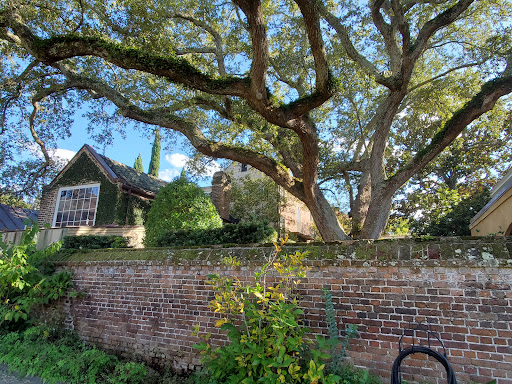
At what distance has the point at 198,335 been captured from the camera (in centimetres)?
439

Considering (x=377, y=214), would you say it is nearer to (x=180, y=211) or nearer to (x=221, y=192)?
(x=180, y=211)

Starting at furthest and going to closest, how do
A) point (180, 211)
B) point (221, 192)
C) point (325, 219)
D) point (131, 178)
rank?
point (131, 178) < point (221, 192) < point (180, 211) < point (325, 219)

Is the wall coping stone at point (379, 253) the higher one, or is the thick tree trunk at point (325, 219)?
the thick tree trunk at point (325, 219)

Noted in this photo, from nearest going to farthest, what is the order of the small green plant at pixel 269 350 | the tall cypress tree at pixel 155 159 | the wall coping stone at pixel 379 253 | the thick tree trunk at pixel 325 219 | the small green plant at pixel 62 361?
the small green plant at pixel 269 350 → the wall coping stone at pixel 379 253 → the small green plant at pixel 62 361 → the thick tree trunk at pixel 325 219 → the tall cypress tree at pixel 155 159

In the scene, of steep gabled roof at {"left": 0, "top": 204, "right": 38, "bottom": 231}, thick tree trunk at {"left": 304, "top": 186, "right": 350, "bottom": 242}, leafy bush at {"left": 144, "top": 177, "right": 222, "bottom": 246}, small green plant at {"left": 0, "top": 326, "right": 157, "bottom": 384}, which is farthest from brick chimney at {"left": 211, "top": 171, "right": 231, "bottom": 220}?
steep gabled roof at {"left": 0, "top": 204, "right": 38, "bottom": 231}

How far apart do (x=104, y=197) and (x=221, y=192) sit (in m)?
5.35

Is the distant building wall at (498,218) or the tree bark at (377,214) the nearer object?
the distant building wall at (498,218)

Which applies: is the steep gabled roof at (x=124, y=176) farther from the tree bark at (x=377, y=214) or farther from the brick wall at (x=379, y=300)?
the tree bark at (x=377, y=214)

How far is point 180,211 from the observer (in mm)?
8539

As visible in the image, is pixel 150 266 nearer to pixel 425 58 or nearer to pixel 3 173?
pixel 3 173

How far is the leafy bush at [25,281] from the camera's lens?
5344 mm

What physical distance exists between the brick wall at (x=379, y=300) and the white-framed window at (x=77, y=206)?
1072 cm

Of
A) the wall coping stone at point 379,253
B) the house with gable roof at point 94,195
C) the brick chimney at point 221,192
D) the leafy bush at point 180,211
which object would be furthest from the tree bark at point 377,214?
the house with gable roof at point 94,195

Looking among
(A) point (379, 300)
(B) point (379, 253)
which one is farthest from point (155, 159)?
(A) point (379, 300)
